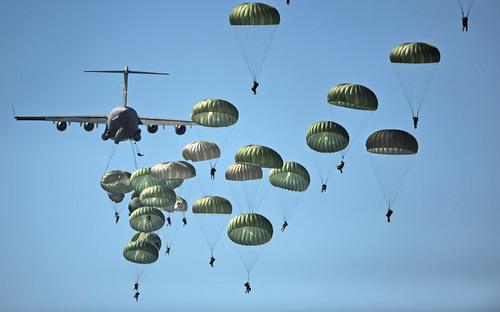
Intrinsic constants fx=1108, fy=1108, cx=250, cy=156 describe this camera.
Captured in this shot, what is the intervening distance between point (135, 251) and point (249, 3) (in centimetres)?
2631

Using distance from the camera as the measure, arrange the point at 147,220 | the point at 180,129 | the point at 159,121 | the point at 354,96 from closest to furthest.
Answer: the point at 354,96 → the point at 147,220 → the point at 159,121 → the point at 180,129

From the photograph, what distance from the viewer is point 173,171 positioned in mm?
95750

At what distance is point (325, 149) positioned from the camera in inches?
3563

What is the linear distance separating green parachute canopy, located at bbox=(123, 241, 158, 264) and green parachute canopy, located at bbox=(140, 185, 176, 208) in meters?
5.77

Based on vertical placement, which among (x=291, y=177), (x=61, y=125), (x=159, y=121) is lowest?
(x=291, y=177)

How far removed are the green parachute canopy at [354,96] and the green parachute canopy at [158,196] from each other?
1684cm

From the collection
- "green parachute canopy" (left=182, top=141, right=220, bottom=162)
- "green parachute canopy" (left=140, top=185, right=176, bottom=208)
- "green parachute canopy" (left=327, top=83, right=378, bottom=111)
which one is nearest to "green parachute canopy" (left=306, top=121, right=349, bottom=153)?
Result: "green parachute canopy" (left=327, top=83, right=378, bottom=111)

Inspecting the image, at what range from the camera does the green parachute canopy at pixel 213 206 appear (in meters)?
91.7

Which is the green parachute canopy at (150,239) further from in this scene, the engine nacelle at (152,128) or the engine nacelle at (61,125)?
the engine nacelle at (61,125)

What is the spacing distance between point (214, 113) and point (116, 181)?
16.2 meters

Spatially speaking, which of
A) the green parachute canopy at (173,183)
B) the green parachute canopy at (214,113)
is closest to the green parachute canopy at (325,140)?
the green parachute canopy at (214,113)

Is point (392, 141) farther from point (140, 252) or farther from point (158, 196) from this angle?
point (140, 252)

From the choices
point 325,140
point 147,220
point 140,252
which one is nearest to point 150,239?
point 140,252

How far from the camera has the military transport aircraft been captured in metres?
114
